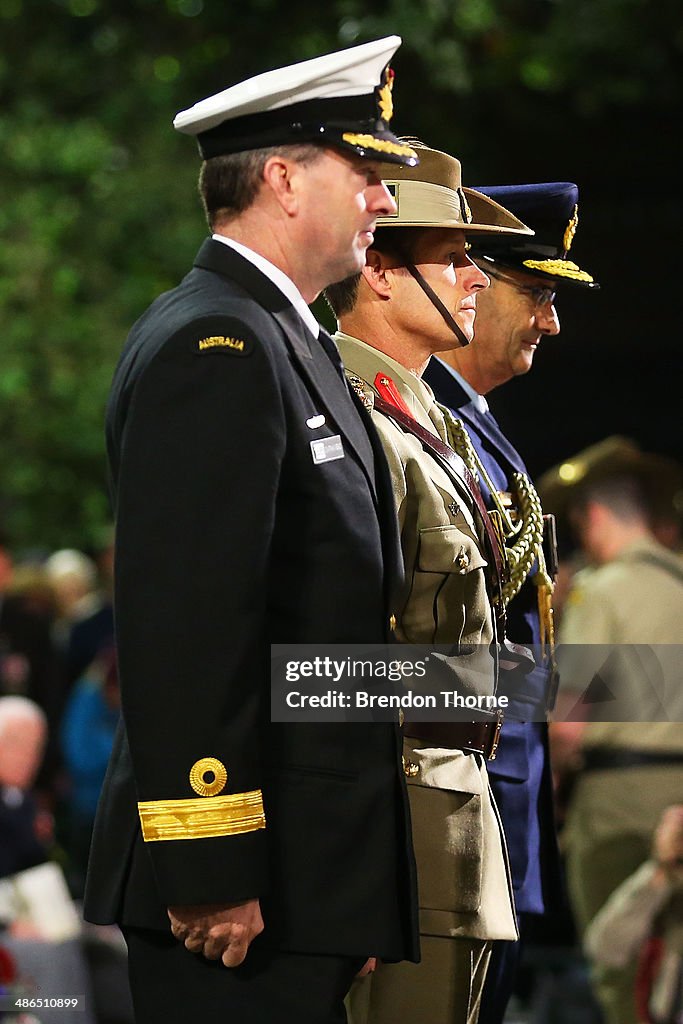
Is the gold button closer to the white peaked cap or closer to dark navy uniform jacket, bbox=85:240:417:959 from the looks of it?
dark navy uniform jacket, bbox=85:240:417:959

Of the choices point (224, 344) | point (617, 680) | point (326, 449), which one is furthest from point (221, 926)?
point (617, 680)

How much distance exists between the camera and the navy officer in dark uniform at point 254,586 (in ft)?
7.27

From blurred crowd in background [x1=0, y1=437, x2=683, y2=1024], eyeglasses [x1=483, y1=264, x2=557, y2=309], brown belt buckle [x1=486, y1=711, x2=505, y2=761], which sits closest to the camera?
brown belt buckle [x1=486, y1=711, x2=505, y2=761]

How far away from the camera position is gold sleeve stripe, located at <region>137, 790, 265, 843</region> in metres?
2.21

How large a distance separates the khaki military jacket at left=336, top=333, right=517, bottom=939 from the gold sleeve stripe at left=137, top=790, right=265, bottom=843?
520 mm

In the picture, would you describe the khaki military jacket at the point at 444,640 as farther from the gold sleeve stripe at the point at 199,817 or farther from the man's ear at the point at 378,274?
the gold sleeve stripe at the point at 199,817

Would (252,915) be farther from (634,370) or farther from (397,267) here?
(634,370)

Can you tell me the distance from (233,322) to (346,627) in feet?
1.40

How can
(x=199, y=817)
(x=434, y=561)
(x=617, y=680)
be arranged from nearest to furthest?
(x=199, y=817) → (x=434, y=561) → (x=617, y=680)

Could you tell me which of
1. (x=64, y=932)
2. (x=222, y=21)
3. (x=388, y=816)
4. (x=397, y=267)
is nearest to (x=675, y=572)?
(x=64, y=932)

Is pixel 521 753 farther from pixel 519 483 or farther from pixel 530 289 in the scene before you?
pixel 530 289

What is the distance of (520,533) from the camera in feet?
10.7

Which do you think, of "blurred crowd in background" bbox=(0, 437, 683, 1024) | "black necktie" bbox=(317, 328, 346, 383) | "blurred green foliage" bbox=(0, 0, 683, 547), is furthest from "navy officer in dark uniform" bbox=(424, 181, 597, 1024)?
"blurred green foliage" bbox=(0, 0, 683, 547)

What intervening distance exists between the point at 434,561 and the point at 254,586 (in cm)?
61
